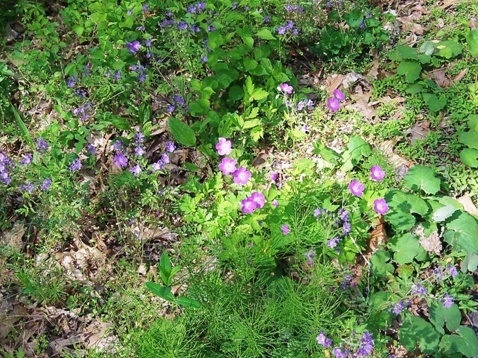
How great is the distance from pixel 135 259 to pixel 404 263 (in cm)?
139

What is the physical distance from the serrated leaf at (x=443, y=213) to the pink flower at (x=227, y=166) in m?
1.07

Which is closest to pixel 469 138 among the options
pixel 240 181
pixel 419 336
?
pixel 419 336

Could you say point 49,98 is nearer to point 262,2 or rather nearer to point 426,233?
point 262,2

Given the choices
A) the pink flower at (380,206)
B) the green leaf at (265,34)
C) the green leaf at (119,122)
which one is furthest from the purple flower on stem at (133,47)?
the pink flower at (380,206)

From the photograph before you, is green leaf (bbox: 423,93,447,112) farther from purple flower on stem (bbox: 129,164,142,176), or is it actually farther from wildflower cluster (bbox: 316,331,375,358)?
purple flower on stem (bbox: 129,164,142,176)

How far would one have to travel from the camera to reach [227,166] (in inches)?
114

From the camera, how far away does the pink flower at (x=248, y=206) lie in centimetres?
260

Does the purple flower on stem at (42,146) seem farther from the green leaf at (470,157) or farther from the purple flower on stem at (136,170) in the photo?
the green leaf at (470,157)

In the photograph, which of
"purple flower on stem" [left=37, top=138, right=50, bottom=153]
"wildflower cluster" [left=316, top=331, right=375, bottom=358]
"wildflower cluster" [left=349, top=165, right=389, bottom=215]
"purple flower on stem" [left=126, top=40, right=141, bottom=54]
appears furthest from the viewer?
"purple flower on stem" [left=126, top=40, right=141, bottom=54]

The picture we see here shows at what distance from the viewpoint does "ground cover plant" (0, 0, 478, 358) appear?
2393mm

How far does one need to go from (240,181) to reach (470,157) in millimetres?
1294

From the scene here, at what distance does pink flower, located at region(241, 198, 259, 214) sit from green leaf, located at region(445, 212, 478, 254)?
0.98 metres

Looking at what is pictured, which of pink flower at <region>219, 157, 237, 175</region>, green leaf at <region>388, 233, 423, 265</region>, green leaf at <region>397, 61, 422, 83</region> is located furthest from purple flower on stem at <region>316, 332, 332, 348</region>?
green leaf at <region>397, 61, 422, 83</region>

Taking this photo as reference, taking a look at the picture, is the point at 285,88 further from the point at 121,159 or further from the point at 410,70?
the point at 121,159
